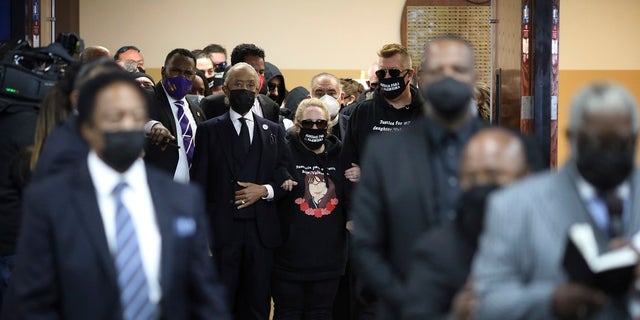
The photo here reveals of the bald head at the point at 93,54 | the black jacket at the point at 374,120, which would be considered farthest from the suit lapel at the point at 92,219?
the black jacket at the point at 374,120

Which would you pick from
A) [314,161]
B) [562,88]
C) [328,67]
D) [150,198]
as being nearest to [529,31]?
[314,161]

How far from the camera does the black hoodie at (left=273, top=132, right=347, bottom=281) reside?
21.7 feet

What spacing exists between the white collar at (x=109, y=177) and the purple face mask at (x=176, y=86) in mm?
3172

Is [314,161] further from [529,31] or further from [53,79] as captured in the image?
[53,79]

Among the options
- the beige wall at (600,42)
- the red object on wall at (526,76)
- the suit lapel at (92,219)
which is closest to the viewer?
the suit lapel at (92,219)

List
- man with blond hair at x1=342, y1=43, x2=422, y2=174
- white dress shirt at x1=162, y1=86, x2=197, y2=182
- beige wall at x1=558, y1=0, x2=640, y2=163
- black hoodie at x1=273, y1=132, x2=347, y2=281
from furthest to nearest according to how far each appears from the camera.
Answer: beige wall at x1=558, y1=0, x2=640, y2=163, black hoodie at x1=273, y1=132, x2=347, y2=281, white dress shirt at x1=162, y1=86, x2=197, y2=182, man with blond hair at x1=342, y1=43, x2=422, y2=174

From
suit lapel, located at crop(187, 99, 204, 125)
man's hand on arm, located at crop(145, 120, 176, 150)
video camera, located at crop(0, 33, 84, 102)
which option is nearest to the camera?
video camera, located at crop(0, 33, 84, 102)

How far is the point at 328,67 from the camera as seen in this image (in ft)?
40.1

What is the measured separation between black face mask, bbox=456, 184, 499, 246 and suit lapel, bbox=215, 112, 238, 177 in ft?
11.3

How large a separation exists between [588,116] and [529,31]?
3412 mm

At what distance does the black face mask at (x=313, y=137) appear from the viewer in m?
6.71

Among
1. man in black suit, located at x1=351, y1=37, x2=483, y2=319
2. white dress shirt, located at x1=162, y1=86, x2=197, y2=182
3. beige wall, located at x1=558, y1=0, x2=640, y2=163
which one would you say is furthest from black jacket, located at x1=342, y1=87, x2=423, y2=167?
beige wall, located at x1=558, y1=0, x2=640, y2=163

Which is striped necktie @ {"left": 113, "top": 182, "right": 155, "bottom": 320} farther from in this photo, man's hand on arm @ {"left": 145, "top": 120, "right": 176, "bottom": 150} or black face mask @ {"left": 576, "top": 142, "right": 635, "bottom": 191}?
man's hand on arm @ {"left": 145, "top": 120, "right": 176, "bottom": 150}

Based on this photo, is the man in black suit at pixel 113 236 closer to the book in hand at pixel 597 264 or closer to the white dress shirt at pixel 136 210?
the white dress shirt at pixel 136 210
